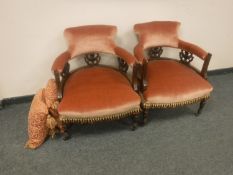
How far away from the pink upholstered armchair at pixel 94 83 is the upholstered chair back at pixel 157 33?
0.81 ft

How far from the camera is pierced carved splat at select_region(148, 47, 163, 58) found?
2443 mm

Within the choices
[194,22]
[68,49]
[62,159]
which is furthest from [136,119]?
[194,22]

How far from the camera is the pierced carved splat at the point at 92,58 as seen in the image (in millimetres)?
2299

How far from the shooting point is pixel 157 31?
7.54ft

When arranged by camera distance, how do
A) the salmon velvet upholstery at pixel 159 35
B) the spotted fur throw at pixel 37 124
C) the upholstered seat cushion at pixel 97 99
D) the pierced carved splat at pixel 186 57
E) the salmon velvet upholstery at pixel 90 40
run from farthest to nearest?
the pierced carved splat at pixel 186 57
the salmon velvet upholstery at pixel 159 35
the salmon velvet upholstery at pixel 90 40
the spotted fur throw at pixel 37 124
the upholstered seat cushion at pixel 97 99

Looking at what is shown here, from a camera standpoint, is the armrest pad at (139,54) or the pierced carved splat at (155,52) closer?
the armrest pad at (139,54)

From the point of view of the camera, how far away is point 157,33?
90.5 inches

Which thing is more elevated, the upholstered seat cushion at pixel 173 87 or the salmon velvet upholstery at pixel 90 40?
the salmon velvet upholstery at pixel 90 40

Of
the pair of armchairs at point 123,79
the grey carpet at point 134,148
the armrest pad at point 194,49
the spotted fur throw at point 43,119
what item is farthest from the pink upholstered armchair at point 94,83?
the armrest pad at point 194,49

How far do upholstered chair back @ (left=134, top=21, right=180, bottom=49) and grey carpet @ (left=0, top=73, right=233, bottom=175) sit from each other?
0.62m

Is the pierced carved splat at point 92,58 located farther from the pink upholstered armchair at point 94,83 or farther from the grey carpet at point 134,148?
the grey carpet at point 134,148

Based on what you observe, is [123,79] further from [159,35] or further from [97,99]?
[159,35]

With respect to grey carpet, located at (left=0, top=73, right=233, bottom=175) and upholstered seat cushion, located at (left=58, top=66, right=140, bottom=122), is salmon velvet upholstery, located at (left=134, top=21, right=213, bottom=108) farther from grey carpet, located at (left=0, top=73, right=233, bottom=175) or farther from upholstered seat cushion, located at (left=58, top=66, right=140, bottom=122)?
grey carpet, located at (left=0, top=73, right=233, bottom=175)

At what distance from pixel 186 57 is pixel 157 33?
1.16ft
